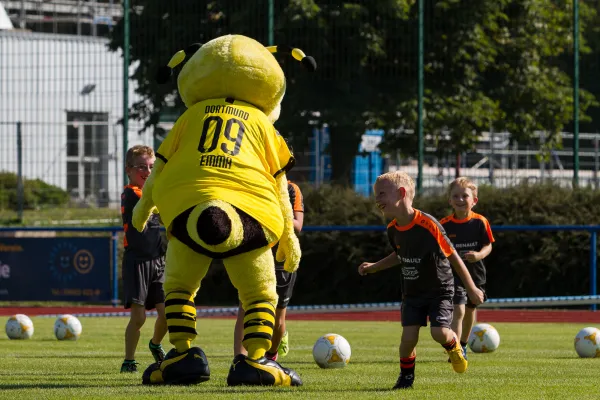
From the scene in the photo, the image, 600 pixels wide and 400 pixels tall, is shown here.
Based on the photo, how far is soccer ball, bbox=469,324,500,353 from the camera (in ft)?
37.1

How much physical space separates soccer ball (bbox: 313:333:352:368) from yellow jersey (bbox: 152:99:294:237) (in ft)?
6.16

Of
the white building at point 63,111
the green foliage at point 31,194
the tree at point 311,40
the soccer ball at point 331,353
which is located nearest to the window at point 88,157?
the white building at point 63,111

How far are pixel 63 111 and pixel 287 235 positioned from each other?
49.3ft

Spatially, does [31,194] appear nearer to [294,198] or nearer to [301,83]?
[301,83]

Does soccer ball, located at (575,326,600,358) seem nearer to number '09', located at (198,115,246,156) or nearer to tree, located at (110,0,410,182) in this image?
number '09', located at (198,115,246,156)

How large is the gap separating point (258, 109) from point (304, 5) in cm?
1422

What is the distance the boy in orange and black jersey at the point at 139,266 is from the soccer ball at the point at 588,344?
12.4 feet

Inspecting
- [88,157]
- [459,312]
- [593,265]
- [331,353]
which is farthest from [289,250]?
[88,157]

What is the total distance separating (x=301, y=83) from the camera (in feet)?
77.7

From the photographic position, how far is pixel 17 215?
22.6 m

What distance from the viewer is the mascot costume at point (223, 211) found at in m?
7.59

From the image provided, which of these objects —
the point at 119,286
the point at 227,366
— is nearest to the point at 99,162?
the point at 119,286

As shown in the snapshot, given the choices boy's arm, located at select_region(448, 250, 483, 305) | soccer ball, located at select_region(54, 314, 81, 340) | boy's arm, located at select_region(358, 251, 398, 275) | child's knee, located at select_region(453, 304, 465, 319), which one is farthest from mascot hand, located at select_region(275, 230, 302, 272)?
soccer ball, located at select_region(54, 314, 81, 340)

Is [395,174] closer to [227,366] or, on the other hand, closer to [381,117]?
[227,366]
